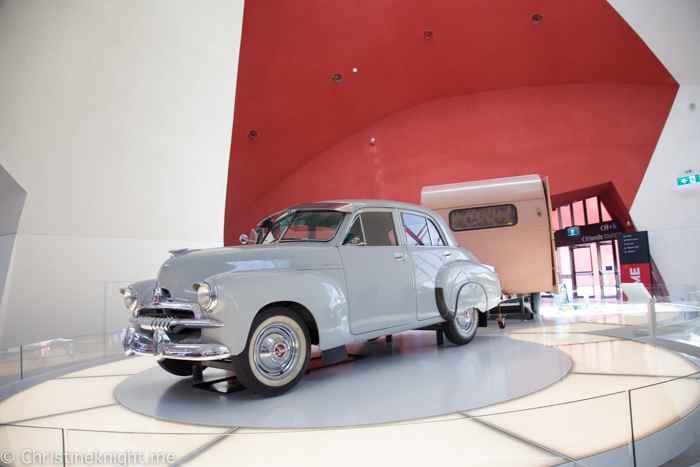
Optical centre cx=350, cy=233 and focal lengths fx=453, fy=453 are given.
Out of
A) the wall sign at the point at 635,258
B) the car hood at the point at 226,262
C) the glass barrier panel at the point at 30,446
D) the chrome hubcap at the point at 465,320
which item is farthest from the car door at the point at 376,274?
the wall sign at the point at 635,258

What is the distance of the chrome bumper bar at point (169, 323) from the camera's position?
3207 millimetres

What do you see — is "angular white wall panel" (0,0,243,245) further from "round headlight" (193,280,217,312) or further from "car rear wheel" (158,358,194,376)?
"round headlight" (193,280,217,312)

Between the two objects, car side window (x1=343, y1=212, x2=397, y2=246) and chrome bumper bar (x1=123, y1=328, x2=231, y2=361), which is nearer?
chrome bumper bar (x1=123, y1=328, x2=231, y2=361)

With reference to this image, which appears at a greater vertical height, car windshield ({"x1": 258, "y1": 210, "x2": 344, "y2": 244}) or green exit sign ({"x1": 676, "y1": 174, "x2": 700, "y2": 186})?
green exit sign ({"x1": 676, "y1": 174, "x2": 700, "y2": 186})

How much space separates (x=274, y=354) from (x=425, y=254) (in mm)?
2164

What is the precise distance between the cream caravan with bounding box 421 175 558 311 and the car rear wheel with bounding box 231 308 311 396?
4.34 metres

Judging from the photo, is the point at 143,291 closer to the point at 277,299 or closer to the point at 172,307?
the point at 172,307

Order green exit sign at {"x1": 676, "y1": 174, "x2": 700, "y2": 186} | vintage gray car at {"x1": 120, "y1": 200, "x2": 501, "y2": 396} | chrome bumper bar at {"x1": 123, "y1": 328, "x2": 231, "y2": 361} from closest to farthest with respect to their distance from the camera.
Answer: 1. chrome bumper bar at {"x1": 123, "y1": 328, "x2": 231, "y2": 361}
2. vintage gray car at {"x1": 120, "y1": 200, "x2": 501, "y2": 396}
3. green exit sign at {"x1": 676, "y1": 174, "x2": 700, "y2": 186}

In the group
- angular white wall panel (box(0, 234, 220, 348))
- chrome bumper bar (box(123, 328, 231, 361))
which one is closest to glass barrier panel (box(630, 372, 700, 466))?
chrome bumper bar (box(123, 328, 231, 361))

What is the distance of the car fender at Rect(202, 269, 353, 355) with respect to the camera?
126 inches

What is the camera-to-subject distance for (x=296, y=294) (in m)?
3.55


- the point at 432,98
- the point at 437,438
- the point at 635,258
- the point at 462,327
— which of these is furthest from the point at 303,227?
the point at 635,258

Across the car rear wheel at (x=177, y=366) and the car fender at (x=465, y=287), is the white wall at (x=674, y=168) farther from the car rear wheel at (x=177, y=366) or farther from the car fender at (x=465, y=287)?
the car rear wheel at (x=177, y=366)

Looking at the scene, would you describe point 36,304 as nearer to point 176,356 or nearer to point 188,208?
point 188,208
